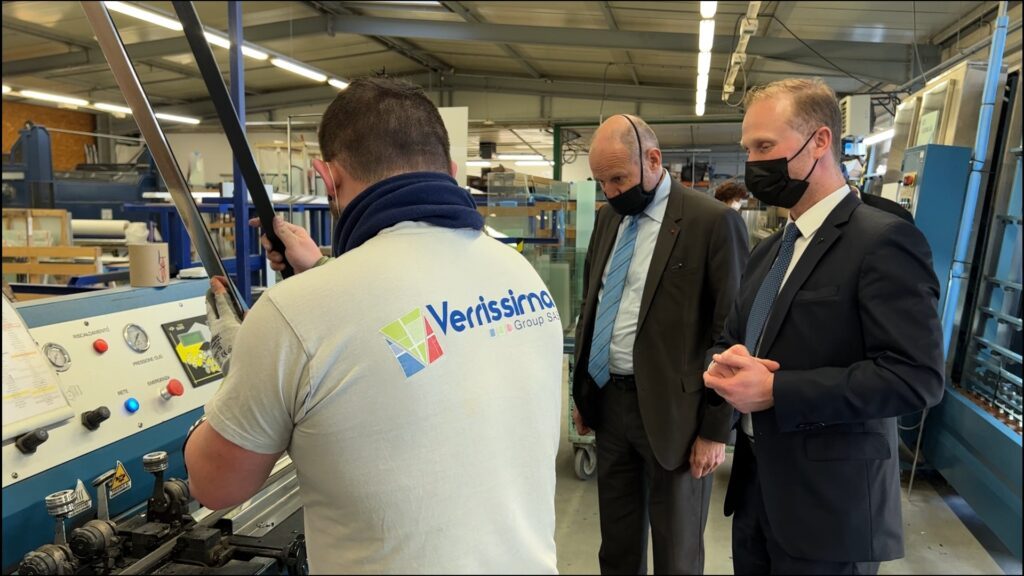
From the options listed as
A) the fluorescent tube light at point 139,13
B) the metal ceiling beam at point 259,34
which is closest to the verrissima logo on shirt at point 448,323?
the fluorescent tube light at point 139,13

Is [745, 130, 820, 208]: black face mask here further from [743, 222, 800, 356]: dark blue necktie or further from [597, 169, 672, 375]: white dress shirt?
[597, 169, 672, 375]: white dress shirt

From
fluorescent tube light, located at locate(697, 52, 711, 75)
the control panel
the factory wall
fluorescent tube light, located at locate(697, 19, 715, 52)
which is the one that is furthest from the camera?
the factory wall

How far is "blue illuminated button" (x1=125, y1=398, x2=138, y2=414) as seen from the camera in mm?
1510

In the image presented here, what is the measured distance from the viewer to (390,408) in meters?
0.75

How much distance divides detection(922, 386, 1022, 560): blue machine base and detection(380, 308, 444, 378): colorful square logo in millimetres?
1990

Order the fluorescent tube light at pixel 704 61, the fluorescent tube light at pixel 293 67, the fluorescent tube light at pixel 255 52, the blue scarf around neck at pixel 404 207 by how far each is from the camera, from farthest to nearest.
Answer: the fluorescent tube light at pixel 293 67
the fluorescent tube light at pixel 255 52
the fluorescent tube light at pixel 704 61
the blue scarf around neck at pixel 404 207

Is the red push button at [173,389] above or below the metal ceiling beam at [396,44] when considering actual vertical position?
below

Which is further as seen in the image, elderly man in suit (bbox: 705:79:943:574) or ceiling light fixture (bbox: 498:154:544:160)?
ceiling light fixture (bbox: 498:154:544:160)

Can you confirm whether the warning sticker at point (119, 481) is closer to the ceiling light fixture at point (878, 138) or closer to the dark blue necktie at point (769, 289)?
the dark blue necktie at point (769, 289)

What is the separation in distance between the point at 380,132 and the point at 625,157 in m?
0.97

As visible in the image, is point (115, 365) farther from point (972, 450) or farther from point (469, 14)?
point (469, 14)

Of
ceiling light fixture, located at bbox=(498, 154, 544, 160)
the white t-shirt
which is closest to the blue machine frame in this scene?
the white t-shirt

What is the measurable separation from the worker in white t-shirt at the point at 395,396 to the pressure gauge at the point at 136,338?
948mm

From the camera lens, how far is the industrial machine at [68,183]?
20.0 ft
